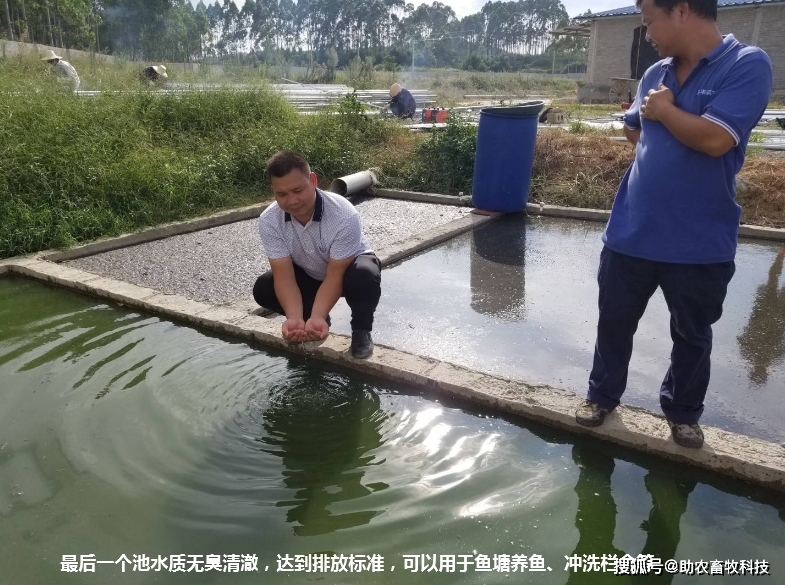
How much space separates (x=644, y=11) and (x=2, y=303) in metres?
4.36

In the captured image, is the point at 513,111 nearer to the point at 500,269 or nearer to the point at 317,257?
the point at 500,269

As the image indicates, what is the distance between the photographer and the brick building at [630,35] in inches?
822

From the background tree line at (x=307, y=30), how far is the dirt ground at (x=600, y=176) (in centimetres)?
1864

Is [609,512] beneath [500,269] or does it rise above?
beneath

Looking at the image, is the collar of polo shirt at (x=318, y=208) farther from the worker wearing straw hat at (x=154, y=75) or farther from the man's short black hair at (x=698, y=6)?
the worker wearing straw hat at (x=154, y=75)

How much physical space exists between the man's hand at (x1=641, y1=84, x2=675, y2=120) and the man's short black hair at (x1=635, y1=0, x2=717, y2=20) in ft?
0.83

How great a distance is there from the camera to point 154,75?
10836 millimetres

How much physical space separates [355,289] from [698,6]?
1.91m

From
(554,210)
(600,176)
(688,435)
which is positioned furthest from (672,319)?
(600,176)

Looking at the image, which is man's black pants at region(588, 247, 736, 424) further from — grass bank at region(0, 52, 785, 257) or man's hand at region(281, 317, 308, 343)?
grass bank at region(0, 52, 785, 257)

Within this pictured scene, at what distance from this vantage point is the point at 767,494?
228 cm

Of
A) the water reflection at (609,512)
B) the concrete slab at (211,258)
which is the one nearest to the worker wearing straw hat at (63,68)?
the concrete slab at (211,258)

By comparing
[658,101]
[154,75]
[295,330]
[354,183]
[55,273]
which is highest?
[154,75]

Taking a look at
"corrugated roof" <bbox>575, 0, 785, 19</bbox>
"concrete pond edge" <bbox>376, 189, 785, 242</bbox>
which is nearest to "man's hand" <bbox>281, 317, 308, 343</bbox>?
"concrete pond edge" <bbox>376, 189, 785, 242</bbox>
